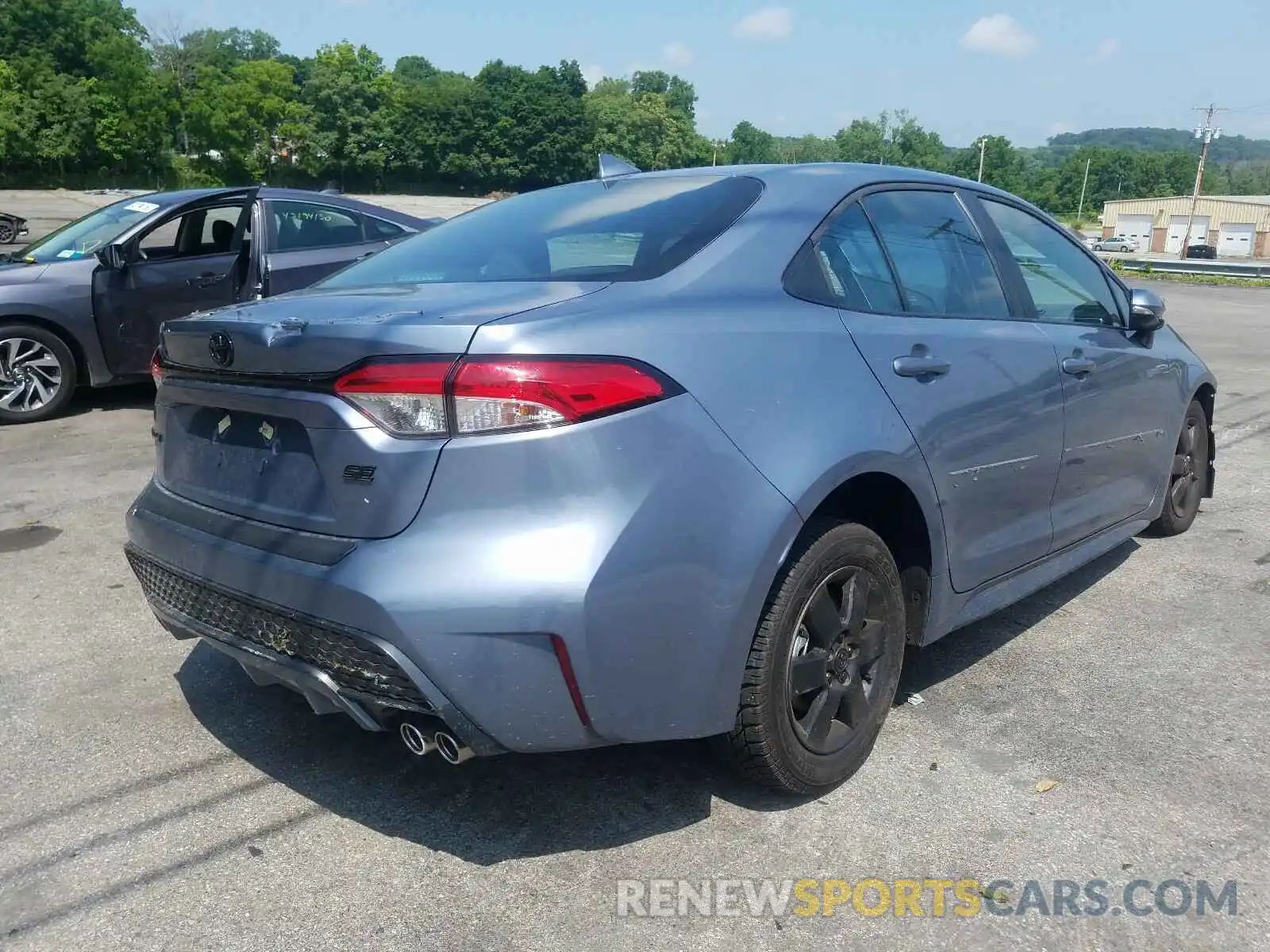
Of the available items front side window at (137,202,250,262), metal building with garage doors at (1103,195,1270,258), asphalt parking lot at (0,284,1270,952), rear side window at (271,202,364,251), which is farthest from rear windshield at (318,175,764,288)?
metal building with garage doors at (1103,195,1270,258)

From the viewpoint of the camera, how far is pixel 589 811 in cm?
285

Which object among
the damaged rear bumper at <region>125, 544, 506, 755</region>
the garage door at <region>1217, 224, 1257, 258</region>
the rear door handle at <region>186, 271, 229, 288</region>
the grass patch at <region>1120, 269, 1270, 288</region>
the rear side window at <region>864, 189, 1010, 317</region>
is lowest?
the garage door at <region>1217, 224, 1257, 258</region>

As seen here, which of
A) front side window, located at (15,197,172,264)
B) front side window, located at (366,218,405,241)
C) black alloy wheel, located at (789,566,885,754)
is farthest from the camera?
front side window, located at (366,218,405,241)

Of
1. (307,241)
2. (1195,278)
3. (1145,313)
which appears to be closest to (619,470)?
(1145,313)

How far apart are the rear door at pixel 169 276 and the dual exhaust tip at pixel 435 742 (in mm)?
6058

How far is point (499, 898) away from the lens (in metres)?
2.46

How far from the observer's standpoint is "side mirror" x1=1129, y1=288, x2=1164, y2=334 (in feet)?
14.1

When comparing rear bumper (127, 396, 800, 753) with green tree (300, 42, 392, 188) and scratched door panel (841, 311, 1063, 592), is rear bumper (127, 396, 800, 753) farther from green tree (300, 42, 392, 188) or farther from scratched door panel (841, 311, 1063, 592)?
green tree (300, 42, 392, 188)

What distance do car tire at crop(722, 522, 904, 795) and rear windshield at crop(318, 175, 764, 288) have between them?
840mm

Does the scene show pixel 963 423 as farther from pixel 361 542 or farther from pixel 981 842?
pixel 361 542

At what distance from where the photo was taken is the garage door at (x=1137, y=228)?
3900 inches

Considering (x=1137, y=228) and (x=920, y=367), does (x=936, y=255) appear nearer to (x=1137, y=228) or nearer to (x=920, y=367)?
(x=920, y=367)

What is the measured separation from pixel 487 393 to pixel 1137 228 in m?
110

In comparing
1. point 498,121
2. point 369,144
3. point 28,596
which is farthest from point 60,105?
point 28,596
